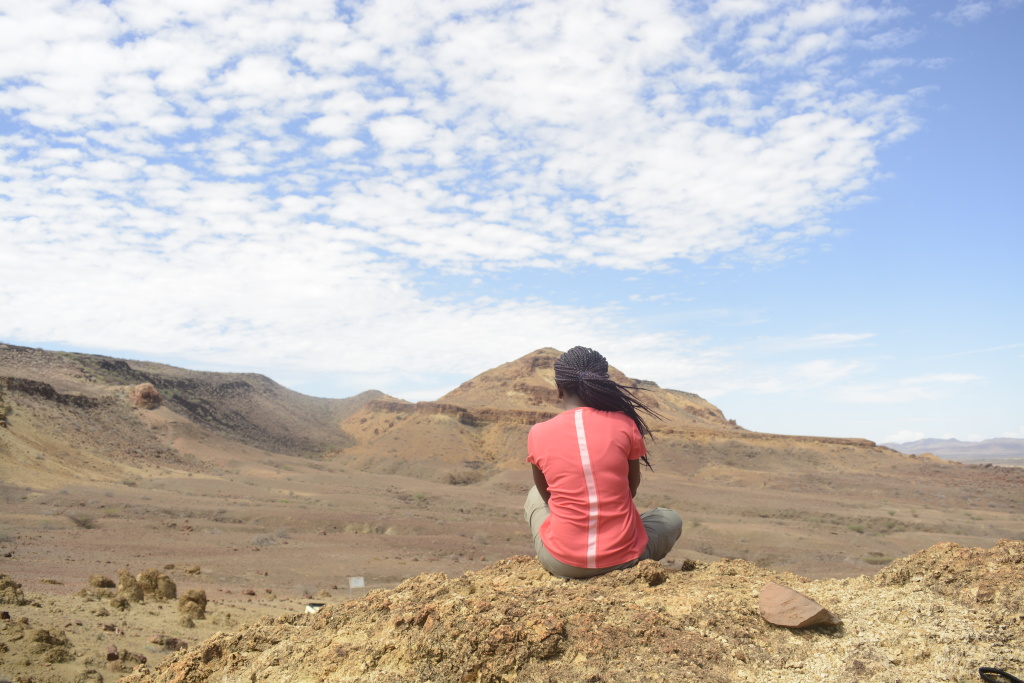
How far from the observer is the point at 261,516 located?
23469 millimetres

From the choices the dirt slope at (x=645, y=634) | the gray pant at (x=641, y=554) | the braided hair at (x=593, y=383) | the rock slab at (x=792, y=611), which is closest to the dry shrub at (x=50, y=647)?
the dirt slope at (x=645, y=634)

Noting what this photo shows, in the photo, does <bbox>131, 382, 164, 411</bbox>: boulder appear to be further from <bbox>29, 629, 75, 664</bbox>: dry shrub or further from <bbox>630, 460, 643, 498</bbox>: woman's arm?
<bbox>630, 460, 643, 498</bbox>: woman's arm

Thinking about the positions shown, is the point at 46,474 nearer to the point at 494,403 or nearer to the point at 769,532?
the point at 769,532

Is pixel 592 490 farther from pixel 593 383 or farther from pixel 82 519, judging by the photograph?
pixel 82 519

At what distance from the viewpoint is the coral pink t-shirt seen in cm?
378

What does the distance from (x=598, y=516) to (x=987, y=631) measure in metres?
1.81

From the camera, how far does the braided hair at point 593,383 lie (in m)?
4.10

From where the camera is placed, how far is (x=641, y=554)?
3924 mm

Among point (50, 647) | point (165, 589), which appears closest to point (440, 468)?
point (165, 589)

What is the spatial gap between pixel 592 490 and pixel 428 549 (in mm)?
16645

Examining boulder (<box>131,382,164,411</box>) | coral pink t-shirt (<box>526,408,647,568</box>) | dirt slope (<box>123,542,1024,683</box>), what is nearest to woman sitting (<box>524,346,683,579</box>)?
coral pink t-shirt (<box>526,408,647,568</box>)

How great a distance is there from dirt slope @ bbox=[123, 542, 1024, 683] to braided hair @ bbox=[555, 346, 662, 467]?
3.06 ft

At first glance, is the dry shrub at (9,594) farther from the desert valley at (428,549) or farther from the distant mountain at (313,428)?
the distant mountain at (313,428)

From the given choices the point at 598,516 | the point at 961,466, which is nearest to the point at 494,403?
the point at 961,466
